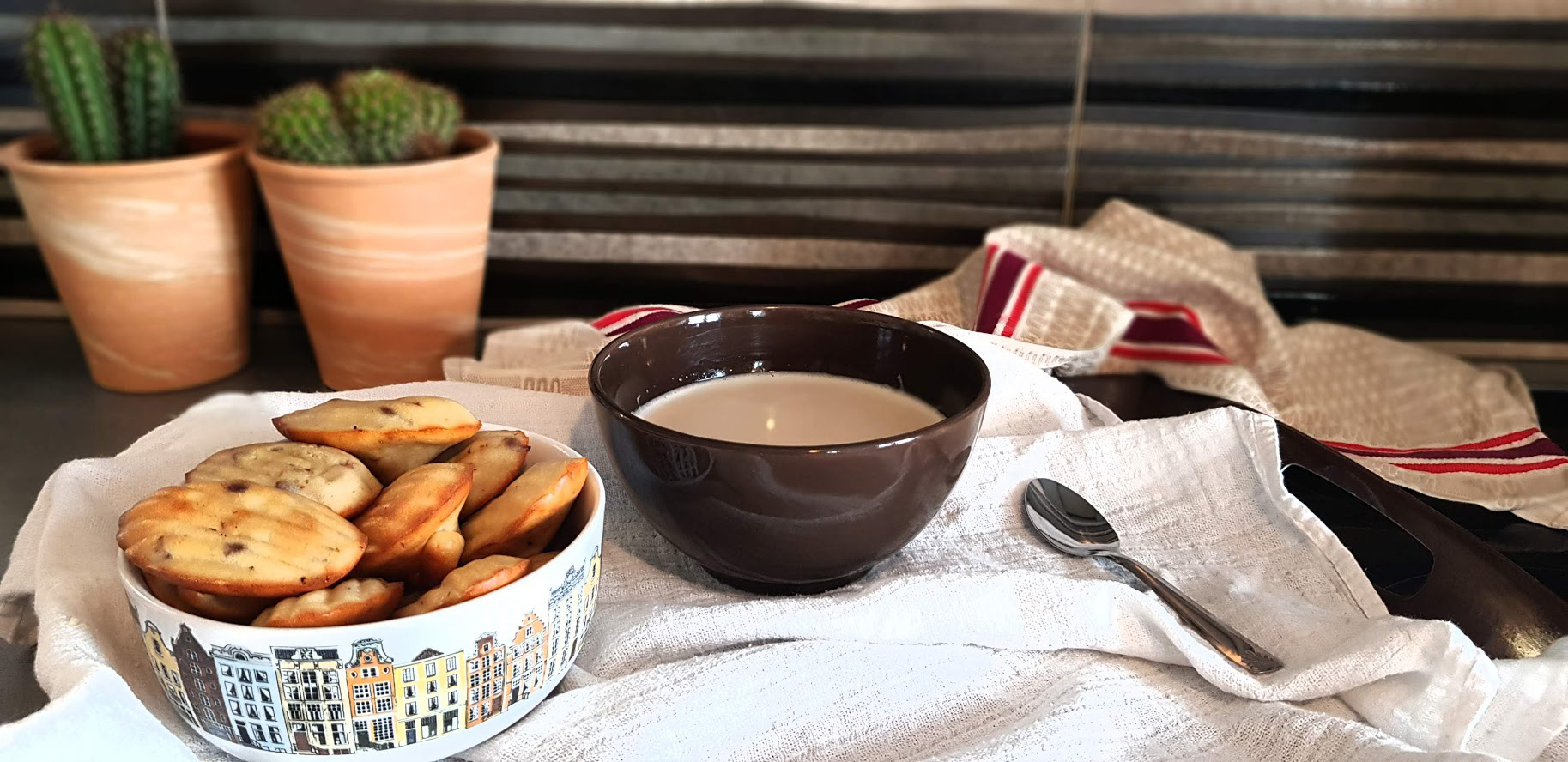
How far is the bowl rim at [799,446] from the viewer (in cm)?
42

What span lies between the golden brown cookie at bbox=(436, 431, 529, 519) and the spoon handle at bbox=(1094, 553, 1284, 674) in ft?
0.87

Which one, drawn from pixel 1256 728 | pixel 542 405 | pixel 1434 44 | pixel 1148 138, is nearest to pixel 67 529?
pixel 542 405

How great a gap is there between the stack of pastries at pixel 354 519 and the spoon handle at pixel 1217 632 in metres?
0.24

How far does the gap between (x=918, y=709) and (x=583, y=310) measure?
571 mm

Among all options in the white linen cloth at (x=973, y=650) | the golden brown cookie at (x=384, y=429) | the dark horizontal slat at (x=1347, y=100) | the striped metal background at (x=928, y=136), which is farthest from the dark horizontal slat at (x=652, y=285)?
the golden brown cookie at (x=384, y=429)

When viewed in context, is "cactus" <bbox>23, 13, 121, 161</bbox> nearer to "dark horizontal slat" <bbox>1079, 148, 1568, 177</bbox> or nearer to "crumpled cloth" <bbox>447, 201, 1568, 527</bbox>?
"crumpled cloth" <bbox>447, 201, 1568, 527</bbox>

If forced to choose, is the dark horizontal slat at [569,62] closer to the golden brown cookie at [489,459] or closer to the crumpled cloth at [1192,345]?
the crumpled cloth at [1192,345]

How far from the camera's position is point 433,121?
30.8 inches

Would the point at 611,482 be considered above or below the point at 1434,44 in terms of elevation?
below

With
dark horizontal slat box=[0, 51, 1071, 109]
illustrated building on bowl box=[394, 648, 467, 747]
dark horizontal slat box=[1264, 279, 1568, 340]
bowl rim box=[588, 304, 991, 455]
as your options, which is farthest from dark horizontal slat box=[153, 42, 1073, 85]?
illustrated building on bowl box=[394, 648, 467, 747]

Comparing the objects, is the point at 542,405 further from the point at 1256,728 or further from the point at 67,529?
the point at 1256,728

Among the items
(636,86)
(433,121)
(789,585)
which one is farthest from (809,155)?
(789,585)

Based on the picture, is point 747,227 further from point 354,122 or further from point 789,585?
point 789,585

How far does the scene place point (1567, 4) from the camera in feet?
2.77
